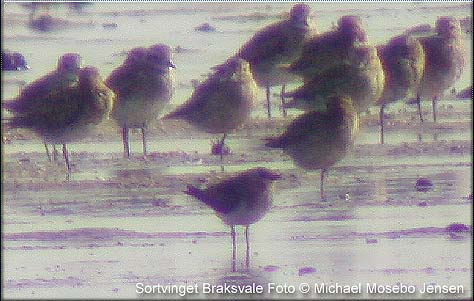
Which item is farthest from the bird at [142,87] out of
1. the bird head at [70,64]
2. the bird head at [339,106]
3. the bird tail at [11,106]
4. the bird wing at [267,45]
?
the bird head at [339,106]

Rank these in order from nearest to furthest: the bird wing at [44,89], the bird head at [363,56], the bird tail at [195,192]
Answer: the bird tail at [195,192]
the bird wing at [44,89]
the bird head at [363,56]

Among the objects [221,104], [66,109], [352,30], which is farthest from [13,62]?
[352,30]

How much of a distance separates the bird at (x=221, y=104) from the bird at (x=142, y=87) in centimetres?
27

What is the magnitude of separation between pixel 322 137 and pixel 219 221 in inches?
63.3

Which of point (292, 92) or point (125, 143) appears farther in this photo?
point (292, 92)

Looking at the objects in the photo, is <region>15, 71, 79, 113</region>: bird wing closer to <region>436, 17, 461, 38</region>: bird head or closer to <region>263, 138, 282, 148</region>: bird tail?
<region>263, 138, 282, 148</region>: bird tail

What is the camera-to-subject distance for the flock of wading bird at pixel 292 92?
14.5 meters

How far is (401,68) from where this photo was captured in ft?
55.5

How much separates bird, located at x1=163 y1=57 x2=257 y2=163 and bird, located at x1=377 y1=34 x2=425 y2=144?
4.47ft

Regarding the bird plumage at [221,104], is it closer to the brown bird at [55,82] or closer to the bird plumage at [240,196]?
the brown bird at [55,82]

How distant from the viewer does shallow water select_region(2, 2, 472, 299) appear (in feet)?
38.6

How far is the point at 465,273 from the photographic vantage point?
11.7 metres

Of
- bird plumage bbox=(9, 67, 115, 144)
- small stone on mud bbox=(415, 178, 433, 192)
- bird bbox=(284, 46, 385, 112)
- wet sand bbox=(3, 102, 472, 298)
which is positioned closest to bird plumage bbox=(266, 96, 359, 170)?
wet sand bbox=(3, 102, 472, 298)

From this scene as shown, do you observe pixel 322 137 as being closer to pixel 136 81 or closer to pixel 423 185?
pixel 423 185
